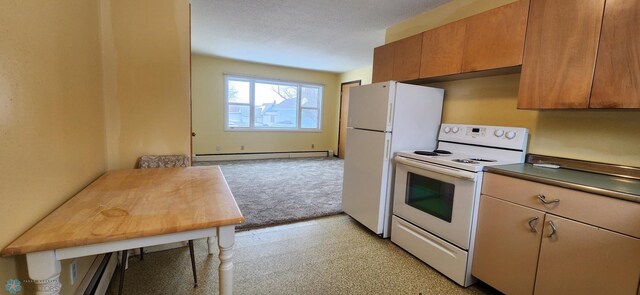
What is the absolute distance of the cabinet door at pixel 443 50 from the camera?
2086mm

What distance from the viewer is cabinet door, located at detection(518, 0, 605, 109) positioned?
1444 mm

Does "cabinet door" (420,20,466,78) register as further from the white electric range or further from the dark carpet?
the dark carpet

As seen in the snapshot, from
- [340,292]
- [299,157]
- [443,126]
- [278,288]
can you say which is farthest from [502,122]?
[299,157]

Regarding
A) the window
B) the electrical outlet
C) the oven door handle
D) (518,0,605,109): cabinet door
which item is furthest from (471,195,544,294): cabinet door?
the window

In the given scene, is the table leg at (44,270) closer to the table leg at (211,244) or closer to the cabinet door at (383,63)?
the table leg at (211,244)

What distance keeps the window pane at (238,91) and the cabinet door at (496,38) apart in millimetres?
4965

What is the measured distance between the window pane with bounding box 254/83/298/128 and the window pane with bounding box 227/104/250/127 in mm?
210

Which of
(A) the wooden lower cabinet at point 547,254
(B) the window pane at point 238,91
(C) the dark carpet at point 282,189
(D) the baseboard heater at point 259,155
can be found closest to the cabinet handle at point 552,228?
(A) the wooden lower cabinet at point 547,254

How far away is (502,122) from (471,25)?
2.59ft

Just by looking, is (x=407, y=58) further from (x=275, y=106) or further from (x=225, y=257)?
(x=275, y=106)

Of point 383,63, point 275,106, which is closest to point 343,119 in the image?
point 275,106

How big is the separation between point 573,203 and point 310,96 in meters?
6.00

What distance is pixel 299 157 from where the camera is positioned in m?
6.83

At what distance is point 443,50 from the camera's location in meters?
2.21
